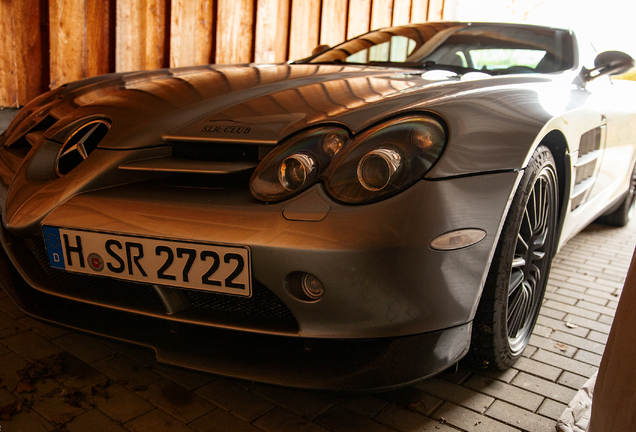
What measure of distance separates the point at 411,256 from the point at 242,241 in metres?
0.39

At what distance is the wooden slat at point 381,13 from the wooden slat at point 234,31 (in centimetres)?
217

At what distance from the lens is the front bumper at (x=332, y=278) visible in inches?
46.6

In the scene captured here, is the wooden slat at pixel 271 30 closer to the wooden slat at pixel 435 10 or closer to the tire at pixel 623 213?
the tire at pixel 623 213

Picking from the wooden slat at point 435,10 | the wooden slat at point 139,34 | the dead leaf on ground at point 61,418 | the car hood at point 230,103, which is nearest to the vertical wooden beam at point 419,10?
the wooden slat at point 435,10

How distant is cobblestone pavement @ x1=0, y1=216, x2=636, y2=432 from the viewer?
141cm

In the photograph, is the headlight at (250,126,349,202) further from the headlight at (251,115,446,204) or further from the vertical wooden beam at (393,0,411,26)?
the vertical wooden beam at (393,0,411,26)

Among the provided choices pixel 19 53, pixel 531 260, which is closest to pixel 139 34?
pixel 19 53

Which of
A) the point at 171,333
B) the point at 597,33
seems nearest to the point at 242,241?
the point at 171,333

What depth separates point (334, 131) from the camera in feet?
4.48

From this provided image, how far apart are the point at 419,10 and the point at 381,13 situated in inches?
42.0

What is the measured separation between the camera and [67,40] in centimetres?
332

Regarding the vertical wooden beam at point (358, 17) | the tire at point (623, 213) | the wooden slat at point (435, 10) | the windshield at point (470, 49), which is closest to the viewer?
the windshield at point (470, 49)

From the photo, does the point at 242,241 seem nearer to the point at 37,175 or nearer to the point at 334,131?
the point at 334,131

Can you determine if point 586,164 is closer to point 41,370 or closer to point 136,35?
point 41,370
